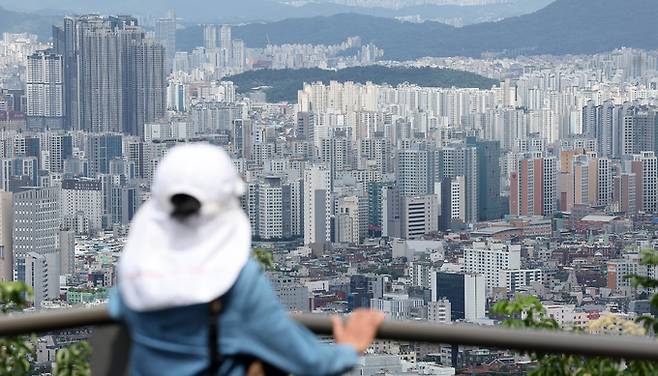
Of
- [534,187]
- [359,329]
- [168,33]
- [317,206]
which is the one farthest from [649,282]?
[168,33]

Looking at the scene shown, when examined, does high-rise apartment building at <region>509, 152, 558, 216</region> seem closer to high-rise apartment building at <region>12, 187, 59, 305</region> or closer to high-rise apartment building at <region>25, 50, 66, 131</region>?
high-rise apartment building at <region>12, 187, 59, 305</region>

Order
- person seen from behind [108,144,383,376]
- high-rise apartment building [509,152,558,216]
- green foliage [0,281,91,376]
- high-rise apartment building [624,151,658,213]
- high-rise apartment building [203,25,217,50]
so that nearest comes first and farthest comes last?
1. person seen from behind [108,144,383,376]
2. green foliage [0,281,91,376]
3. high-rise apartment building [624,151,658,213]
4. high-rise apartment building [509,152,558,216]
5. high-rise apartment building [203,25,217,50]

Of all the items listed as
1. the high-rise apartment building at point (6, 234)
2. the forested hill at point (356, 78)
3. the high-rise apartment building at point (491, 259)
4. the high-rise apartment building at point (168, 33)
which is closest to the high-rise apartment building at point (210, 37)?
the high-rise apartment building at point (168, 33)

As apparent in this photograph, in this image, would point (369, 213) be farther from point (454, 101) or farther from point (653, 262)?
point (653, 262)

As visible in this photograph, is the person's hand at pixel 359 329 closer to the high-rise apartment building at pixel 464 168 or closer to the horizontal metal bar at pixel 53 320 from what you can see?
the horizontal metal bar at pixel 53 320

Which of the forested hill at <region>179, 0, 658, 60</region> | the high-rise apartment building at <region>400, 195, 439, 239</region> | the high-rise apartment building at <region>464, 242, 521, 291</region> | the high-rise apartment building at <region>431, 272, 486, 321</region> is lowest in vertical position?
the high-rise apartment building at <region>431, 272, 486, 321</region>

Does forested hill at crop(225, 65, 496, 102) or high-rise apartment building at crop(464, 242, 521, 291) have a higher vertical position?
forested hill at crop(225, 65, 496, 102)

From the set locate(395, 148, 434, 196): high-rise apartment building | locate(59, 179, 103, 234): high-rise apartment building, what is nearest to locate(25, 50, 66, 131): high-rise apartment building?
locate(59, 179, 103, 234): high-rise apartment building
